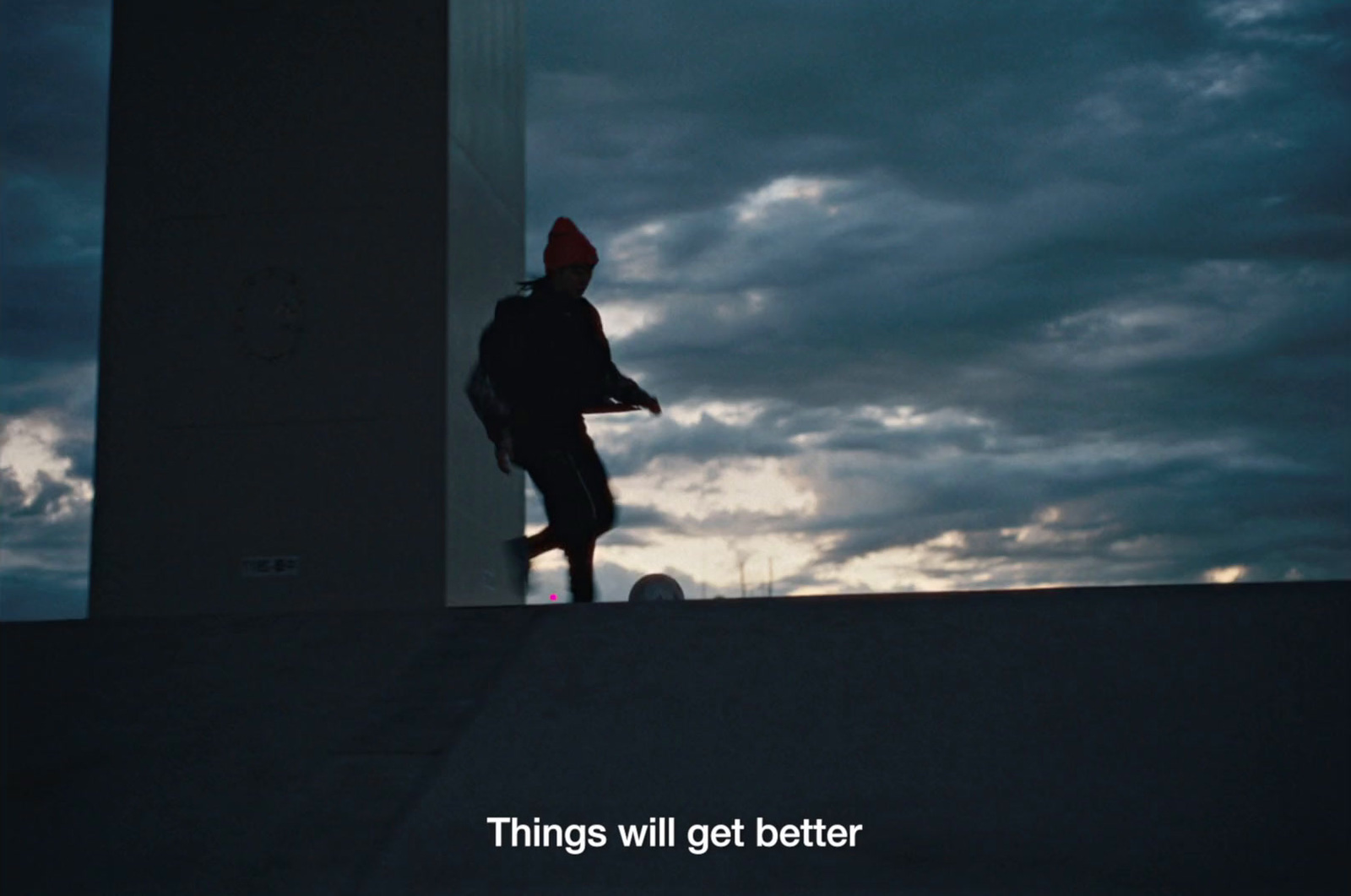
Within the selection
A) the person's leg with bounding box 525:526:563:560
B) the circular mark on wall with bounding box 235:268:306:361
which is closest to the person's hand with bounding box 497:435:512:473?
the person's leg with bounding box 525:526:563:560

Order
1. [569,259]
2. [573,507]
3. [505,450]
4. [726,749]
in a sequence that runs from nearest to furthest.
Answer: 1. [726,749]
2. [573,507]
3. [505,450]
4. [569,259]

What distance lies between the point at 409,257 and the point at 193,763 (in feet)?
19.2

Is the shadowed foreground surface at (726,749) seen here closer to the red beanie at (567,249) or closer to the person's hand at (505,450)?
the person's hand at (505,450)

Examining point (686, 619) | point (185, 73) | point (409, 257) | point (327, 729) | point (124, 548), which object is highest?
point (185, 73)

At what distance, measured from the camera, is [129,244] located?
1042 cm

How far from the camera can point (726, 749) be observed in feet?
13.8

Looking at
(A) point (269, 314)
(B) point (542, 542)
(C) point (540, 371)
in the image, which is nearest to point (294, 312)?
(A) point (269, 314)

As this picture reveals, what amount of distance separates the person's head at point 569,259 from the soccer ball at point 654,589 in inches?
58.0

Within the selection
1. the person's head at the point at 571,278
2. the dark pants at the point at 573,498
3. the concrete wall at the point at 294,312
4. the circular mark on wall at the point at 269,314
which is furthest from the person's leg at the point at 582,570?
the circular mark on wall at the point at 269,314

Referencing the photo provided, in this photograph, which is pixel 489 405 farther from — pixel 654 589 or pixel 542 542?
pixel 654 589

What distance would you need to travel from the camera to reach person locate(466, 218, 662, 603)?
6609mm

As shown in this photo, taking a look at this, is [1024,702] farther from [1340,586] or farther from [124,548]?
[124,548]

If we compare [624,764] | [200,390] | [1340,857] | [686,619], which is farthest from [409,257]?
[1340,857]

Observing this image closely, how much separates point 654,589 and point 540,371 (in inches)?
49.2
